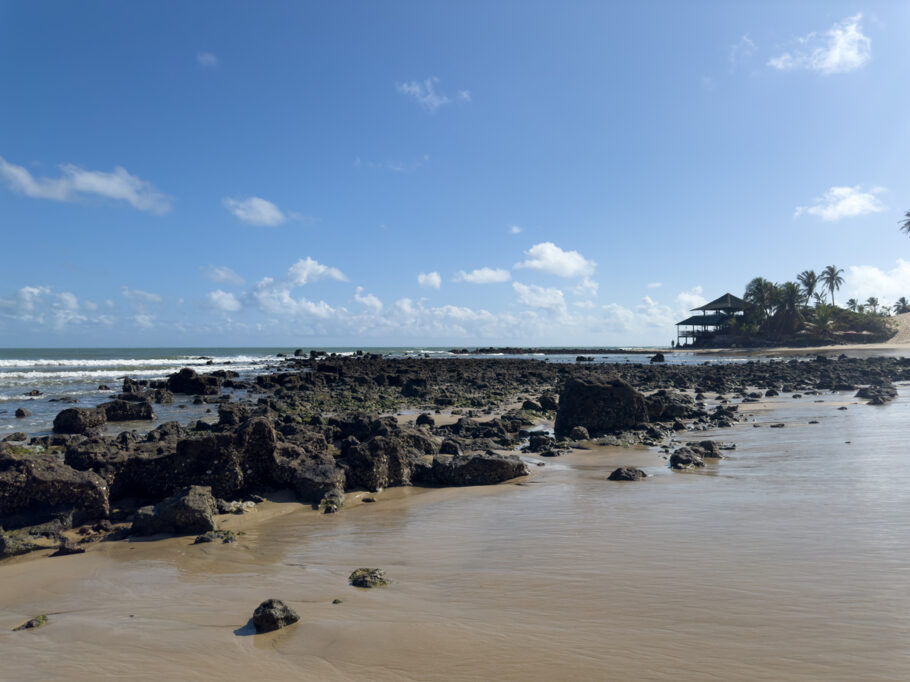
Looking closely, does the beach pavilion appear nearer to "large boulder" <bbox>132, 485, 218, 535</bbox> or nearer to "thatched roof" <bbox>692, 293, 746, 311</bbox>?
"thatched roof" <bbox>692, 293, 746, 311</bbox>

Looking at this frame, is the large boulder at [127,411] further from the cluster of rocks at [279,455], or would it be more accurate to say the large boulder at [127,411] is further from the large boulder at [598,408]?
the large boulder at [598,408]

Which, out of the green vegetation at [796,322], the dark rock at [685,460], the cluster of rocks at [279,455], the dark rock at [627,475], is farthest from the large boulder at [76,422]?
the green vegetation at [796,322]

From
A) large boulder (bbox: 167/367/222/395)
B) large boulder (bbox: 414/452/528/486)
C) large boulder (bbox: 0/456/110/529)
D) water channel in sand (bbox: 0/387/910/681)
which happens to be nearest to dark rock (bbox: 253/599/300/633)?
water channel in sand (bbox: 0/387/910/681)

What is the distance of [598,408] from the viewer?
14273 millimetres

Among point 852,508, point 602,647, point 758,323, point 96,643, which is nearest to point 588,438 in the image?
point 852,508

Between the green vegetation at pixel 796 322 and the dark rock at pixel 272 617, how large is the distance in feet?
305

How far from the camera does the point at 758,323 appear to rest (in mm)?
87688

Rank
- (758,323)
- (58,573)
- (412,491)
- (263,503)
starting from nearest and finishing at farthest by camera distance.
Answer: (58,573) → (263,503) → (412,491) → (758,323)

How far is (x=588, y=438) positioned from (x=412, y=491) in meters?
6.02

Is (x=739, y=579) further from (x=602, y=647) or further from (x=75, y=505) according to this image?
(x=75, y=505)

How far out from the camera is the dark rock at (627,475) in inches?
359

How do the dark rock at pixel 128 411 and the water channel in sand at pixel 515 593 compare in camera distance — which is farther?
the dark rock at pixel 128 411

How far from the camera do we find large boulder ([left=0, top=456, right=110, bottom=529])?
6.88m

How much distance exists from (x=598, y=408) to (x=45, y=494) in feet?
37.8
